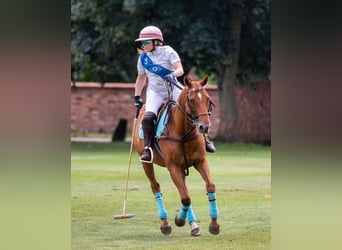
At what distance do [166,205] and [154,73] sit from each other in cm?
515

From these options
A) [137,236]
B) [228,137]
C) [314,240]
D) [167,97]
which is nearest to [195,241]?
[137,236]

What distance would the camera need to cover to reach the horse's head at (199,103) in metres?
7.59

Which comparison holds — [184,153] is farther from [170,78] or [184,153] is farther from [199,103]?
[199,103]

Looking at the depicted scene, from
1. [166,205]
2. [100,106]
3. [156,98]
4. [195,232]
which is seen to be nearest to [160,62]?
[156,98]

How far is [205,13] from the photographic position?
2970 centimetres

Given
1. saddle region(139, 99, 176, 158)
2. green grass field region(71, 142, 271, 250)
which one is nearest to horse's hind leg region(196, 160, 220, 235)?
green grass field region(71, 142, 271, 250)

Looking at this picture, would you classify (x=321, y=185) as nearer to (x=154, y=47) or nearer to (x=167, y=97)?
(x=154, y=47)

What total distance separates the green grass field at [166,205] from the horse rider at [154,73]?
3.36 ft

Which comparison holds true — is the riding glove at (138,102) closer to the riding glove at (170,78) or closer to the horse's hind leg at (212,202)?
the riding glove at (170,78)

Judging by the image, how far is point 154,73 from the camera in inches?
350

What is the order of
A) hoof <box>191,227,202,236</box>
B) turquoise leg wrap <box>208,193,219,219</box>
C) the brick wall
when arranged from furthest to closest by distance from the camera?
the brick wall → hoof <box>191,227,202,236</box> → turquoise leg wrap <box>208,193,219,219</box>

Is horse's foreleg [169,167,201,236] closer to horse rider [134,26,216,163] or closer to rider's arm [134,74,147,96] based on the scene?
horse rider [134,26,216,163]

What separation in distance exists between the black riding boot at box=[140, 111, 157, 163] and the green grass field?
2.75 ft

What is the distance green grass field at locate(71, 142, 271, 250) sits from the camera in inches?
331
